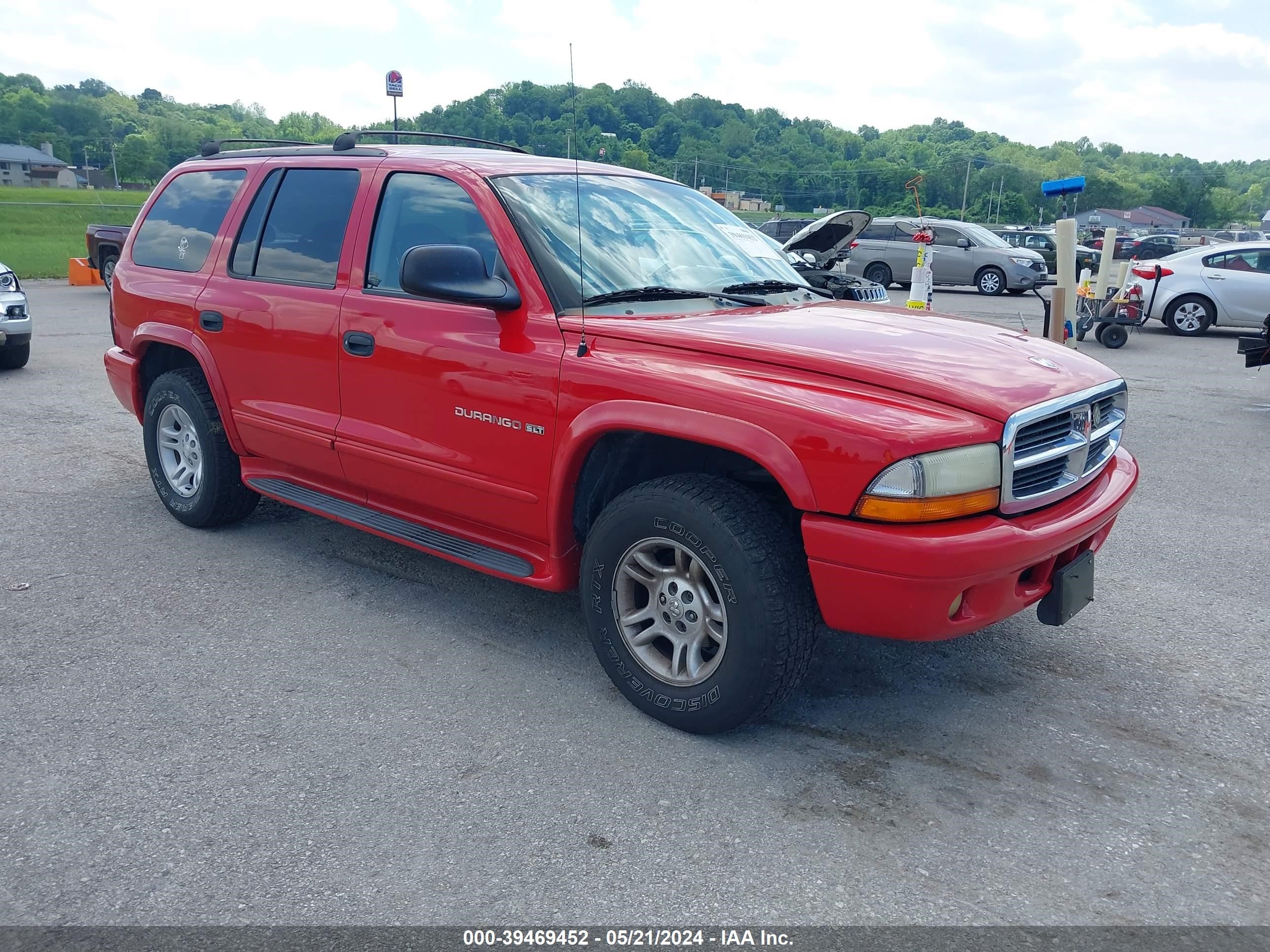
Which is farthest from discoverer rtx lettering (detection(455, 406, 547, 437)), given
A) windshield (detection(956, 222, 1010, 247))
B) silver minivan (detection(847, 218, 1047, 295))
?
windshield (detection(956, 222, 1010, 247))

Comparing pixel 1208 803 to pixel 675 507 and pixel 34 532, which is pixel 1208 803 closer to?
pixel 675 507

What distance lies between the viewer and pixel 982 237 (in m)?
22.9

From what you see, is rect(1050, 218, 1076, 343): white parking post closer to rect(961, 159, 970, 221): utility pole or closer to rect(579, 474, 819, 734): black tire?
rect(961, 159, 970, 221): utility pole

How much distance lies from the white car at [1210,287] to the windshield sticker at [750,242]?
39.9ft

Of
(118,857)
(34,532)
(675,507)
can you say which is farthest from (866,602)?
(34,532)

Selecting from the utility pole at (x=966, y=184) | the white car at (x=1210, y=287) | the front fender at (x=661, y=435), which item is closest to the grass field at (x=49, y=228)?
the utility pole at (x=966, y=184)

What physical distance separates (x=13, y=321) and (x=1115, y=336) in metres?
13.2

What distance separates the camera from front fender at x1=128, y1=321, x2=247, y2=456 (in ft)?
15.9

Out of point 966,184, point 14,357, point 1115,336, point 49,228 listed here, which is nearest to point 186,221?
point 14,357

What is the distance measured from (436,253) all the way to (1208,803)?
2.93 metres

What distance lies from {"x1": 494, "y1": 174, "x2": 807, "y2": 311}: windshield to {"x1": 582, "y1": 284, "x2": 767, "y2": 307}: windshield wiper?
0.7 inches

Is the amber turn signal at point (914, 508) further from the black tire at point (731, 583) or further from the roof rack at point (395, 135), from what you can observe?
the roof rack at point (395, 135)

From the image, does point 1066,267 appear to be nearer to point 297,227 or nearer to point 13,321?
point 297,227

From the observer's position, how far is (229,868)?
2594 mm
